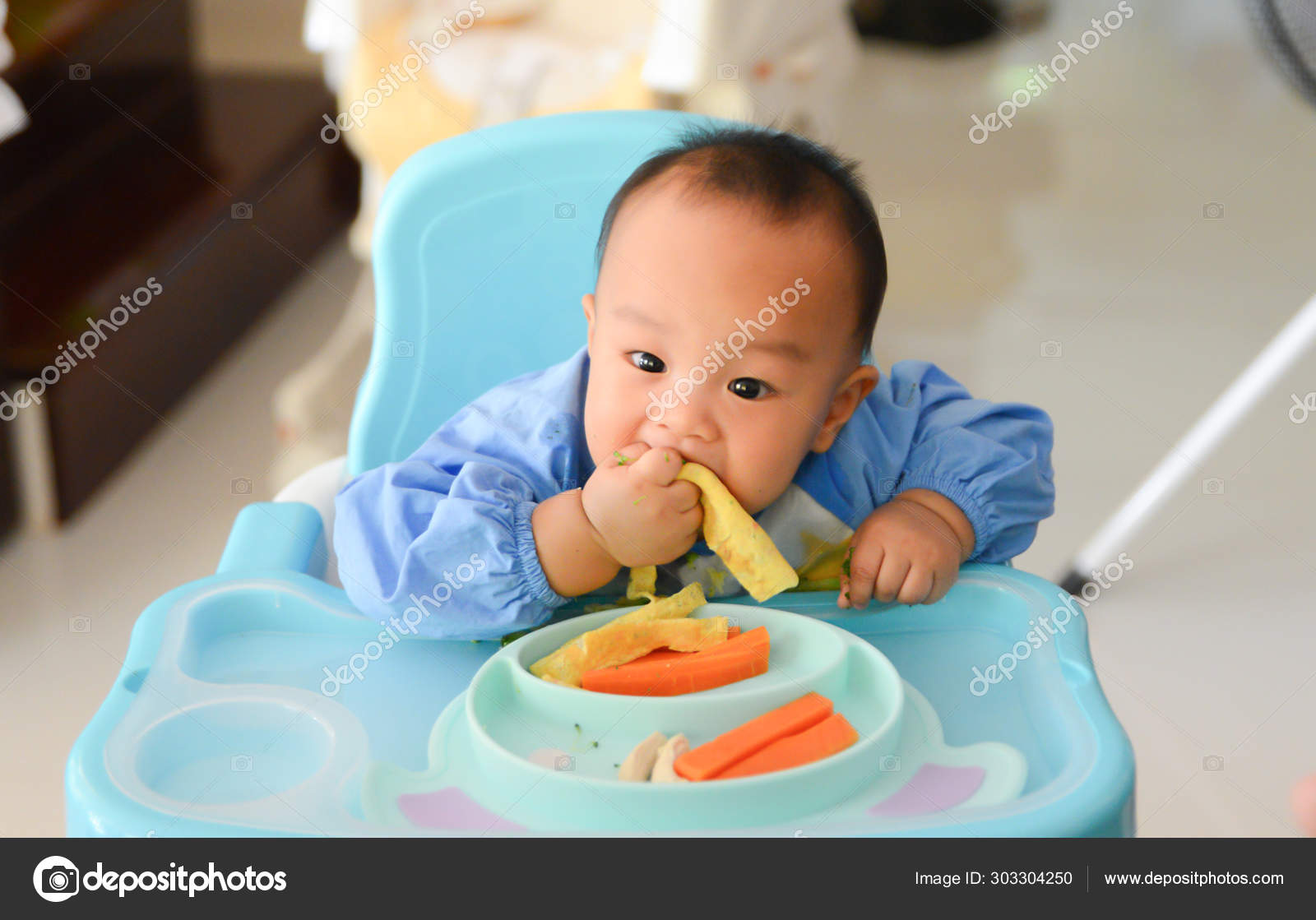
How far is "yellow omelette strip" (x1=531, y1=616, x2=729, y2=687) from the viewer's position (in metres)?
0.68

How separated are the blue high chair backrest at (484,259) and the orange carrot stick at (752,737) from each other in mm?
419

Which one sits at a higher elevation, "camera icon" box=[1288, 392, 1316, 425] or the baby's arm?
the baby's arm

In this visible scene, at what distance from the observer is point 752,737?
0.62m

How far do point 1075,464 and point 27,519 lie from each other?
1471 millimetres

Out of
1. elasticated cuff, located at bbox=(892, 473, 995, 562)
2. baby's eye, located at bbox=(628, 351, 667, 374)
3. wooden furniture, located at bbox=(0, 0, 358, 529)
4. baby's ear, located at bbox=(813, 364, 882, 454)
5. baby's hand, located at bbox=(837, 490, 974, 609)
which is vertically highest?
baby's eye, located at bbox=(628, 351, 667, 374)

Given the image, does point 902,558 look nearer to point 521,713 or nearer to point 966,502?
point 966,502

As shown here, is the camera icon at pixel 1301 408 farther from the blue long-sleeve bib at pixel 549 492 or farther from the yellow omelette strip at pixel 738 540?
the yellow omelette strip at pixel 738 540

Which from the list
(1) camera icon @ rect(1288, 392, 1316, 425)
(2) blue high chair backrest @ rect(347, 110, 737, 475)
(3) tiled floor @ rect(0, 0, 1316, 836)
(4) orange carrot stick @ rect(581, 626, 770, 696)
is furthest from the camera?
(1) camera icon @ rect(1288, 392, 1316, 425)

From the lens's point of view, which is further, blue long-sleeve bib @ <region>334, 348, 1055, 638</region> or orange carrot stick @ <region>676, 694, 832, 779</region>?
blue long-sleeve bib @ <region>334, 348, 1055, 638</region>

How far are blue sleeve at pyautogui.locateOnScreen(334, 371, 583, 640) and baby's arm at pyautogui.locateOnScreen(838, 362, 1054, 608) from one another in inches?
8.1

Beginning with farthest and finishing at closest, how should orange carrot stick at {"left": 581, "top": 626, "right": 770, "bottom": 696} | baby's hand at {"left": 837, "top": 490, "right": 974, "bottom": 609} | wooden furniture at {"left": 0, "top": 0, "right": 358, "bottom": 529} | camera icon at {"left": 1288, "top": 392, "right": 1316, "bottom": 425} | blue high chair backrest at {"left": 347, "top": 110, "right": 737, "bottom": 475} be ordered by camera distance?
1. camera icon at {"left": 1288, "top": 392, "right": 1316, "bottom": 425}
2. wooden furniture at {"left": 0, "top": 0, "right": 358, "bottom": 529}
3. blue high chair backrest at {"left": 347, "top": 110, "right": 737, "bottom": 475}
4. baby's hand at {"left": 837, "top": 490, "right": 974, "bottom": 609}
5. orange carrot stick at {"left": 581, "top": 626, "right": 770, "bottom": 696}

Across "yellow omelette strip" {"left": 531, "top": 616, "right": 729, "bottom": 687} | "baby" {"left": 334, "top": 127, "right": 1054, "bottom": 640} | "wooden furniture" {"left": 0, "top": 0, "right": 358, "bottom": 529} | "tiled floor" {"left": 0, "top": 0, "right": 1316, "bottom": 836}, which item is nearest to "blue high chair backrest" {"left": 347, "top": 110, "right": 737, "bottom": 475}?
"baby" {"left": 334, "top": 127, "right": 1054, "bottom": 640}
